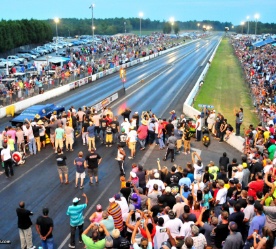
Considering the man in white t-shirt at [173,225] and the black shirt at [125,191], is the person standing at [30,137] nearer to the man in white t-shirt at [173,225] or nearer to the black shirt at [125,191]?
the black shirt at [125,191]

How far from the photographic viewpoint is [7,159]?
15945 mm

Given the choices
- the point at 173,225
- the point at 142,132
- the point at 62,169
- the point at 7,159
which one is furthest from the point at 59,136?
the point at 173,225

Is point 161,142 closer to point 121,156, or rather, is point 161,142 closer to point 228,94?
point 121,156

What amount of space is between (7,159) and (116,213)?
7693 mm

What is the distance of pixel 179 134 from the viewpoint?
19500mm

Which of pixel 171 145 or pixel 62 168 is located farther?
pixel 171 145

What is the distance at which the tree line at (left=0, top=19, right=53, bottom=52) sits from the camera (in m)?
77.9

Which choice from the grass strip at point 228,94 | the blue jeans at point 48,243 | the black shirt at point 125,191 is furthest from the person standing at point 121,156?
the grass strip at point 228,94

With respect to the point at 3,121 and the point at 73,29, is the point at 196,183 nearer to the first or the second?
the point at 3,121

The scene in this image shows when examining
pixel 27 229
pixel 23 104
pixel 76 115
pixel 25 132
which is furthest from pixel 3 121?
pixel 27 229

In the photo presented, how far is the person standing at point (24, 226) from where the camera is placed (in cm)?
1041

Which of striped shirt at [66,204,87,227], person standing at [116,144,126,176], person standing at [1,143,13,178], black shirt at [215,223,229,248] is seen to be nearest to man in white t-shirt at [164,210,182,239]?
black shirt at [215,223,229,248]

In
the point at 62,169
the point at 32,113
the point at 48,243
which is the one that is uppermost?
the point at 32,113

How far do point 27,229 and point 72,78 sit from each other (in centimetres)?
3278
